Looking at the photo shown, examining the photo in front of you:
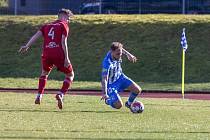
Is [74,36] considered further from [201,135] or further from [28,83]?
[201,135]

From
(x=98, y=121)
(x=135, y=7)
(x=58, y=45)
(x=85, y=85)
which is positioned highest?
(x=135, y=7)

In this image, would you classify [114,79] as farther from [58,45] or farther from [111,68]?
[58,45]

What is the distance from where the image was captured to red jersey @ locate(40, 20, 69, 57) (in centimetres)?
1698

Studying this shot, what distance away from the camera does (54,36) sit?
17.0m

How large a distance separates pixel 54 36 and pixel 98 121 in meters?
3.36

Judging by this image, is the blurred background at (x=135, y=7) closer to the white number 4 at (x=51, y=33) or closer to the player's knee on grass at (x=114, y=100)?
the white number 4 at (x=51, y=33)

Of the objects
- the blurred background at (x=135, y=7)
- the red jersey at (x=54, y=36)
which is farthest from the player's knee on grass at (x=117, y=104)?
the blurred background at (x=135, y=7)

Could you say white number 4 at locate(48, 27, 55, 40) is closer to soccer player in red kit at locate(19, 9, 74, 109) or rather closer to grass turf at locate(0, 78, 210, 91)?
soccer player in red kit at locate(19, 9, 74, 109)

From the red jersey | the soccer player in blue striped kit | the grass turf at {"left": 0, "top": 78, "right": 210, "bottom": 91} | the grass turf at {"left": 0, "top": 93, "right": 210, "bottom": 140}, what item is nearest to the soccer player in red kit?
the red jersey

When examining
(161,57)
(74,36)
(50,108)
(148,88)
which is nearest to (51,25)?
(50,108)

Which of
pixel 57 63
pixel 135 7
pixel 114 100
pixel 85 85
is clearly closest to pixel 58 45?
pixel 57 63

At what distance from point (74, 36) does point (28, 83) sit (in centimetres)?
862

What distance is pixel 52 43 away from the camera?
17078mm

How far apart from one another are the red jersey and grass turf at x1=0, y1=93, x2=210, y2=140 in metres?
1.25
